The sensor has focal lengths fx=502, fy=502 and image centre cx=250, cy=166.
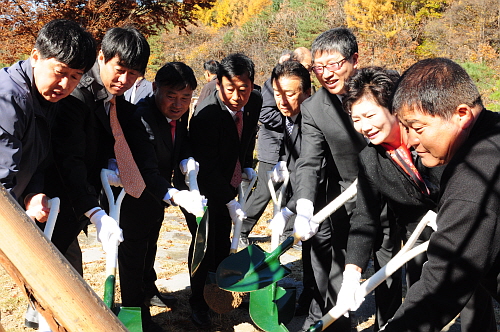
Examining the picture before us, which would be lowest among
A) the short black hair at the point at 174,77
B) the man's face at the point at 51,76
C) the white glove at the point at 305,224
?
the white glove at the point at 305,224

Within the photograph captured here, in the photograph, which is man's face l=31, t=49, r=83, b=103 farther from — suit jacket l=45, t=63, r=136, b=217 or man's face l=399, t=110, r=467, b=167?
man's face l=399, t=110, r=467, b=167

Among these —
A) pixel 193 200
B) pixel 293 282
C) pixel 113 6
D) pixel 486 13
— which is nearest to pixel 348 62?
pixel 193 200

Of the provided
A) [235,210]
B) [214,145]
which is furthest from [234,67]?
[235,210]

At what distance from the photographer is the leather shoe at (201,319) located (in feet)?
11.8

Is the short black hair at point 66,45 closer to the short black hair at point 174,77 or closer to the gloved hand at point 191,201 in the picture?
the short black hair at point 174,77

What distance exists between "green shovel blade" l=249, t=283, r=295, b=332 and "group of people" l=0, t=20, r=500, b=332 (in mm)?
275

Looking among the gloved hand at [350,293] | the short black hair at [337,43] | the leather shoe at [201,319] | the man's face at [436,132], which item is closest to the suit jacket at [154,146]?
the leather shoe at [201,319]

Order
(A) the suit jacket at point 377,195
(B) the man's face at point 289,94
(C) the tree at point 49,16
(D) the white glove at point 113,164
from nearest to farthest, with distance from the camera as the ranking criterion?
1. (A) the suit jacket at point 377,195
2. (D) the white glove at point 113,164
3. (B) the man's face at point 289,94
4. (C) the tree at point 49,16

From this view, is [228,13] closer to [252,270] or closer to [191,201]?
[191,201]

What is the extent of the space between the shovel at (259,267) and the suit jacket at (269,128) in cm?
220

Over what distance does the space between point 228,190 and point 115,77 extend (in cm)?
113

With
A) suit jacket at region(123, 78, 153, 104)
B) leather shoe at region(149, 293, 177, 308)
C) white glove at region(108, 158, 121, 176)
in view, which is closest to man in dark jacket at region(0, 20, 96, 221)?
white glove at region(108, 158, 121, 176)

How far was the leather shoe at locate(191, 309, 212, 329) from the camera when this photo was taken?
11.8 ft

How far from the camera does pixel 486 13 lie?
15633 millimetres
